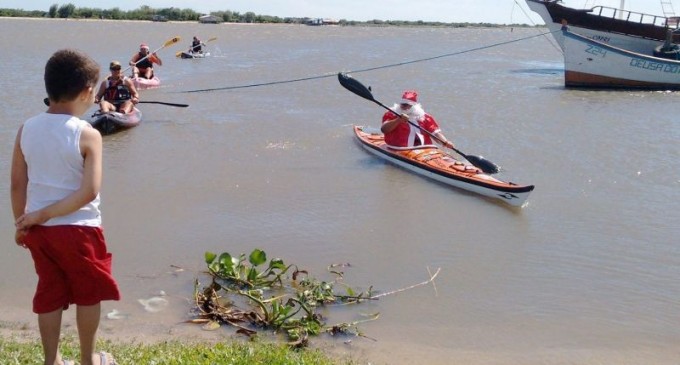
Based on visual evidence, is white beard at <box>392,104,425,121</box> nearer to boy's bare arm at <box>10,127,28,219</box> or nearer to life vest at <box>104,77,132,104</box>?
life vest at <box>104,77,132,104</box>

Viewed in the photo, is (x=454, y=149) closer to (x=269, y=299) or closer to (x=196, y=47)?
(x=269, y=299)

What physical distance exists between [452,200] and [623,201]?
2222 mm

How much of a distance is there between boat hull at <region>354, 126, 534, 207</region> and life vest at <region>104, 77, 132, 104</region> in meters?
4.97

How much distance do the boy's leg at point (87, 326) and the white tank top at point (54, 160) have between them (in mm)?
423

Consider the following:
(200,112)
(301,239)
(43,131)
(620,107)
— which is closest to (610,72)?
Answer: (620,107)

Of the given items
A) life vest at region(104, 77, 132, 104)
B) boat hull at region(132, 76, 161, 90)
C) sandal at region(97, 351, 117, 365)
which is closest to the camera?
sandal at region(97, 351, 117, 365)

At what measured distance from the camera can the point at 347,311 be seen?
231 inches

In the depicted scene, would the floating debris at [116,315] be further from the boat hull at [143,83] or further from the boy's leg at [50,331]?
the boat hull at [143,83]

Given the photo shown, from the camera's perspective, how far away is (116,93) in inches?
571

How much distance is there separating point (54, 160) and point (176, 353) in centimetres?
143

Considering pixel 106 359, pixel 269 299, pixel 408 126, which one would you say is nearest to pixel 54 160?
pixel 106 359

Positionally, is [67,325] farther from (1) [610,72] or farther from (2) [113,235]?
Answer: (1) [610,72]

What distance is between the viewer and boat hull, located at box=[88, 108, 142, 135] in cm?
1353

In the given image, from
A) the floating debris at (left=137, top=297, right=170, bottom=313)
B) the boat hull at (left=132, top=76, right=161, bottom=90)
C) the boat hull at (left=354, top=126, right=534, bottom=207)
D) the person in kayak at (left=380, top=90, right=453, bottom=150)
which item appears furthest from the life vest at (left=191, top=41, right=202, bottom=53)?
the floating debris at (left=137, top=297, right=170, bottom=313)
